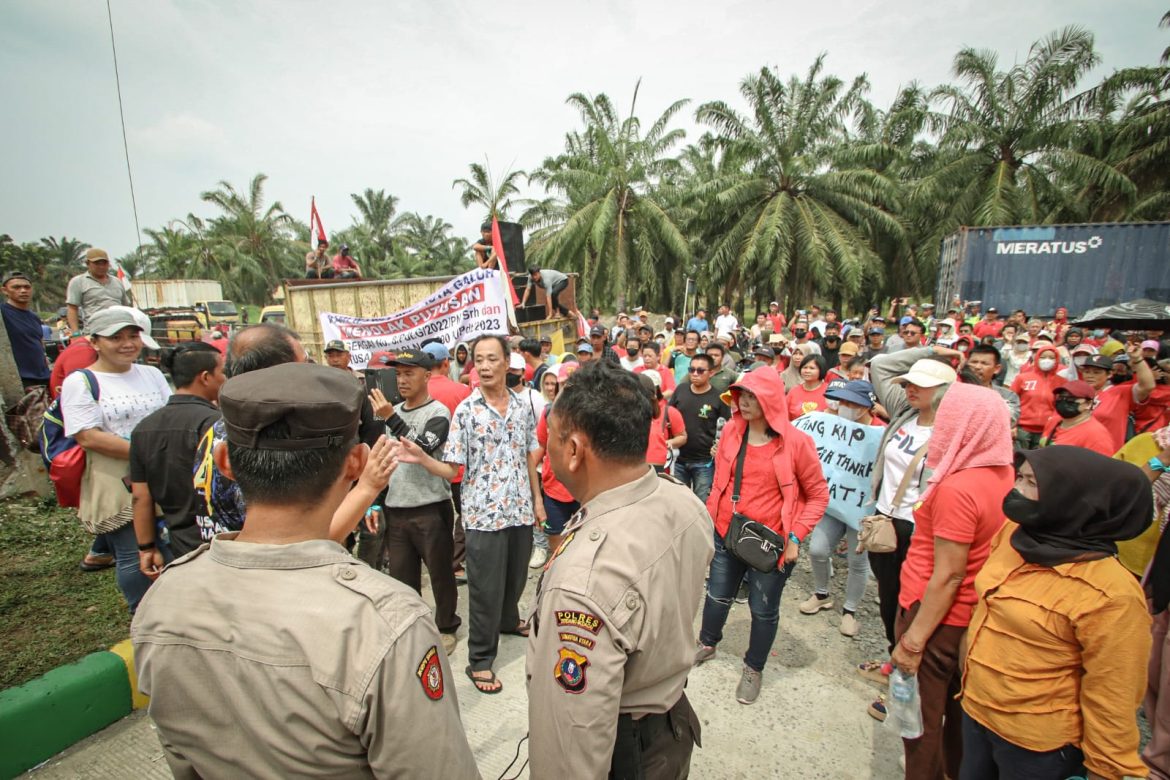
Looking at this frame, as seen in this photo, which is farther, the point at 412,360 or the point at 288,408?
the point at 412,360

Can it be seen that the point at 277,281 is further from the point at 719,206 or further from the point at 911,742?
the point at 911,742

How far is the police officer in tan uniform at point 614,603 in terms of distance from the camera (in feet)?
4.15

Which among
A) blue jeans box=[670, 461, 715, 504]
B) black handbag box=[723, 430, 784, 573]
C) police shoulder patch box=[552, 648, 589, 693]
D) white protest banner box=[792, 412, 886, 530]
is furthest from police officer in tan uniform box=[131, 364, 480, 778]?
blue jeans box=[670, 461, 715, 504]

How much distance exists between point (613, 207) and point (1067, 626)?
2185cm

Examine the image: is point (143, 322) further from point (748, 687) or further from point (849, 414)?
point (849, 414)

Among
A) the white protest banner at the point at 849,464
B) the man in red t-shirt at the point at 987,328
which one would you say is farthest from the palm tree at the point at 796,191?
the white protest banner at the point at 849,464

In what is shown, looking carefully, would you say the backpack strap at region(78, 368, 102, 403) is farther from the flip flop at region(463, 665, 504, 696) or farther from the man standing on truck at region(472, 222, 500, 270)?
the man standing on truck at region(472, 222, 500, 270)

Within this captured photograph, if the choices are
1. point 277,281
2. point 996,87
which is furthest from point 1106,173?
point 277,281

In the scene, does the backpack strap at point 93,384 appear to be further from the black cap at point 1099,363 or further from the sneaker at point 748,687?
the black cap at point 1099,363

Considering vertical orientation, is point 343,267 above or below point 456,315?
above

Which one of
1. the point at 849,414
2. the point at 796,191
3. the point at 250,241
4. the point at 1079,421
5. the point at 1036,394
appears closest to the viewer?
the point at 1079,421

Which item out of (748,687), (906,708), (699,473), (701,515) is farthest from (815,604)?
(701,515)

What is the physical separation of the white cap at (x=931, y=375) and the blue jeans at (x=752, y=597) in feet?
3.99

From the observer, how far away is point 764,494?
10.3ft
